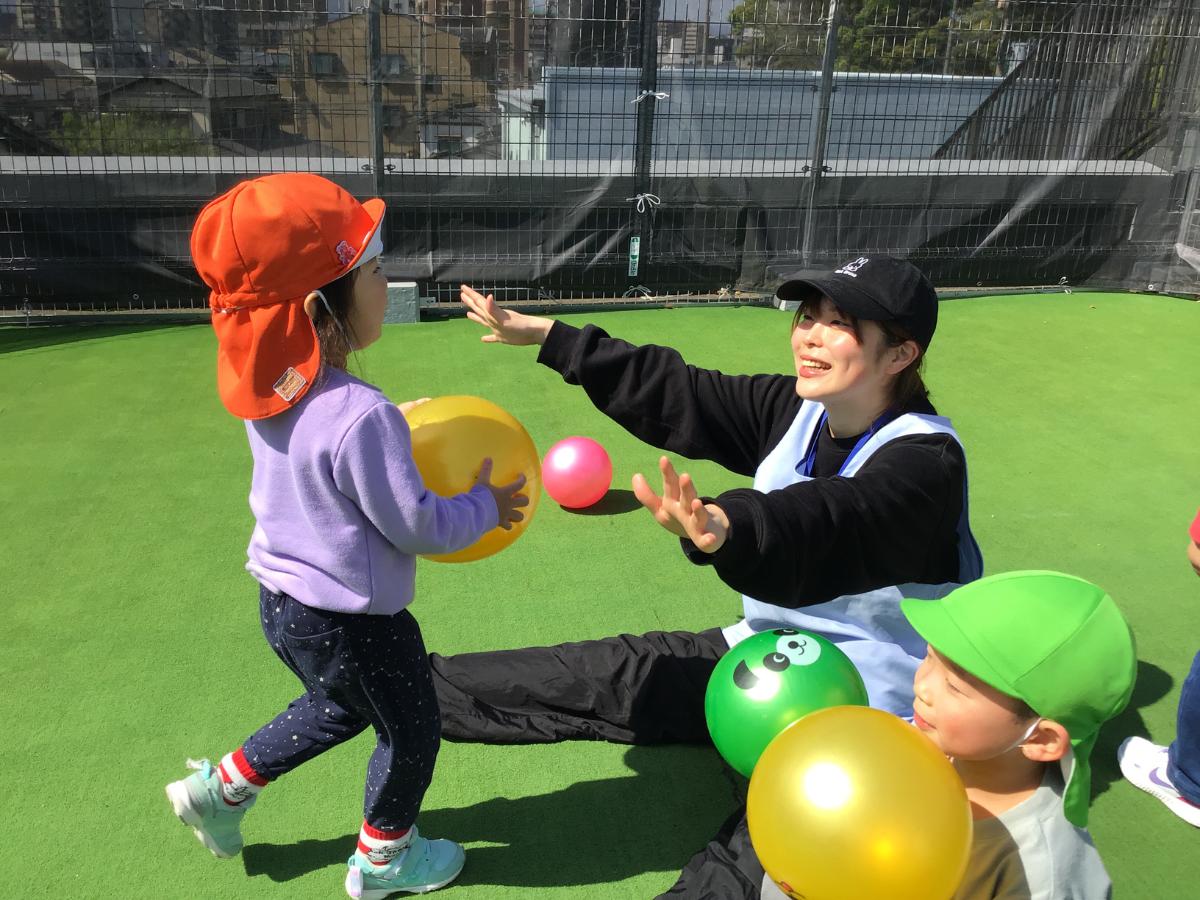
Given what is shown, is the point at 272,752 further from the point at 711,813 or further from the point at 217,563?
the point at 217,563

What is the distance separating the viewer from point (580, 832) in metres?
2.81

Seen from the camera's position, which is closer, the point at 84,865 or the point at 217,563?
the point at 84,865

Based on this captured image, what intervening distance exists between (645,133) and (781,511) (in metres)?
6.85

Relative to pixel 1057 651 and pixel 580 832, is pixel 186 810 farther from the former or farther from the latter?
pixel 1057 651

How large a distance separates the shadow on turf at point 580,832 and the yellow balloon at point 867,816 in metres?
0.92

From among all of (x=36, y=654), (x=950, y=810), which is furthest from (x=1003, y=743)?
(x=36, y=654)

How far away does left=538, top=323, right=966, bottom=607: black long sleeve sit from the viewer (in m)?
2.06

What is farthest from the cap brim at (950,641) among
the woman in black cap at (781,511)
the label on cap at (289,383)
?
the label on cap at (289,383)

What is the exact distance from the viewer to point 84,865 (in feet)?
8.63

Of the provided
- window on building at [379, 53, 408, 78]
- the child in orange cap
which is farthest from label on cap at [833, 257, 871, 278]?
window on building at [379, 53, 408, 78]

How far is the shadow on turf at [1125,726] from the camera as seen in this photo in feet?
10.0

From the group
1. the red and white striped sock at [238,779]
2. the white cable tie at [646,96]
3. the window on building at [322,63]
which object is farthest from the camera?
the white cable tie at [646,96]

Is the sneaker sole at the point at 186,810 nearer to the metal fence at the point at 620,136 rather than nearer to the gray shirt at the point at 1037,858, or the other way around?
the gray shirt at the point at 1037,858

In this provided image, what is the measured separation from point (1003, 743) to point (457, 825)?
1.65m
